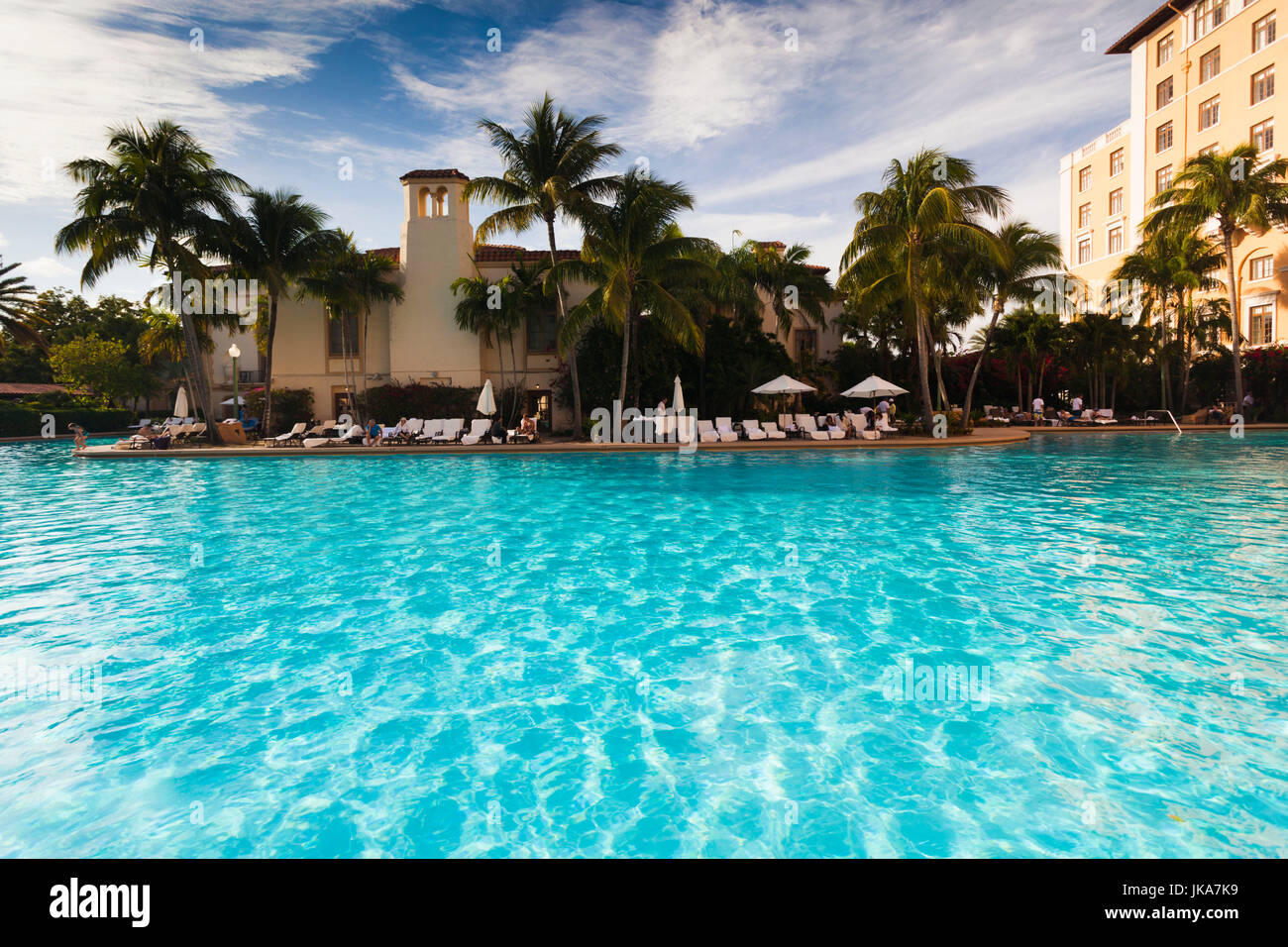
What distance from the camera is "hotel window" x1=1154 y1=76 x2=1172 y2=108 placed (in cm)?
3838

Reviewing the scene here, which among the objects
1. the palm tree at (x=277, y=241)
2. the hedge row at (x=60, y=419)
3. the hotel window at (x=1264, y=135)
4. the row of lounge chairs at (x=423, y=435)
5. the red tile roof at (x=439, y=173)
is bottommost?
the row of lounge chairs at (x=423, y=435)

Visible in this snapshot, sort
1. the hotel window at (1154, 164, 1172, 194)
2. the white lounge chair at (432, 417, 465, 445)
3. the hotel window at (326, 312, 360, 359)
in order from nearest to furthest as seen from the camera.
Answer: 1. the white lounge chair at (432, 417, 465, 445)
2. the hotel window at (326, 312, 360, 359)
3. the hotel window at (1154, 164, 1172, 194)

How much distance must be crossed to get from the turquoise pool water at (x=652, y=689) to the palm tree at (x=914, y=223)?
14538 millimetres

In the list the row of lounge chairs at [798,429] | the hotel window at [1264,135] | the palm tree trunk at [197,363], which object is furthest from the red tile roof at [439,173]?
the hotel window at [1264,135]

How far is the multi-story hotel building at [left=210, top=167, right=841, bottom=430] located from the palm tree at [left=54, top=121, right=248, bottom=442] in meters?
4.92

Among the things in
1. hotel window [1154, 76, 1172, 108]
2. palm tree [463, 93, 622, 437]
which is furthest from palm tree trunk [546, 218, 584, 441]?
hotel window [1154, 76, 1172, 108]

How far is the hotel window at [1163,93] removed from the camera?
1511 inches

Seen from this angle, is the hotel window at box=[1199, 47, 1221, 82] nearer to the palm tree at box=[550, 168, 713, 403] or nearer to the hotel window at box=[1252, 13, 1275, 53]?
the hotel window at box=[1252, 13, 1275, 53]

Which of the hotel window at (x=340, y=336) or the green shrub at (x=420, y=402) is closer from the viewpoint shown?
the green shrub at (x=420, y=402)

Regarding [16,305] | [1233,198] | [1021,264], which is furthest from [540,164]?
[16,305]

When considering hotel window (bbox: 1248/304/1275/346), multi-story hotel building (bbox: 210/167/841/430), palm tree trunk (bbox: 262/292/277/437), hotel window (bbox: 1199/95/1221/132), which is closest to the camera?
palm tree trunk (bbox: 262/292/277/437)

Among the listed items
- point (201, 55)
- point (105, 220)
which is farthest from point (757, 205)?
point (105, 220)

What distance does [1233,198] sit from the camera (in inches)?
1088

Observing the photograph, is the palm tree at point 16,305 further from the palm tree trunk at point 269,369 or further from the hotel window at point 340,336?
the hotel window at point 340,336
